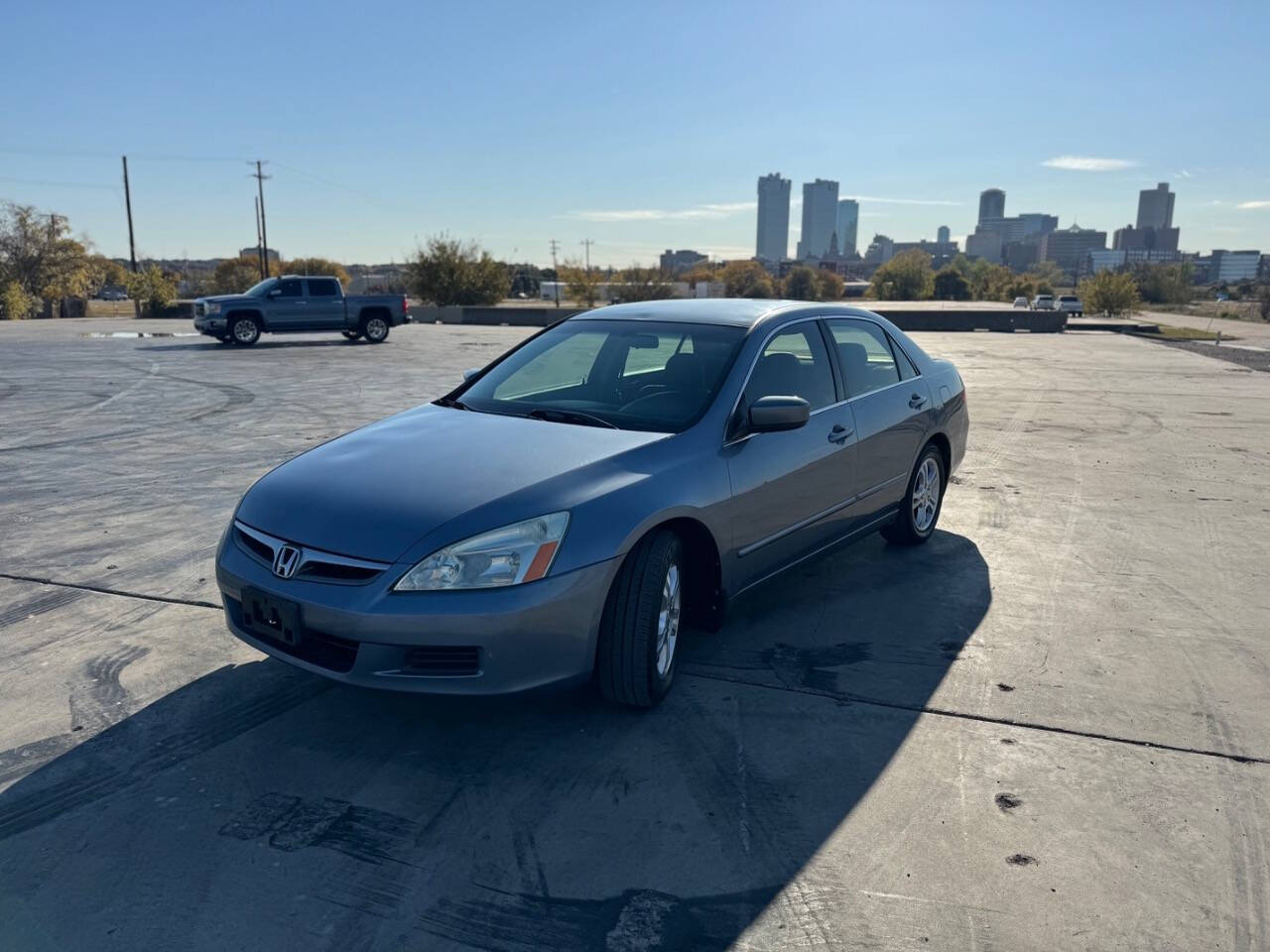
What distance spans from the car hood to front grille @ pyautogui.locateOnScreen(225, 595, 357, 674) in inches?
12.2

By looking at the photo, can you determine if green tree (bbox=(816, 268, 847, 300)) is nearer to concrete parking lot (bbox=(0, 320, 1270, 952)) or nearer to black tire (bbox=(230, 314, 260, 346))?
black tire (bbox=(230, 314, 260, 346))

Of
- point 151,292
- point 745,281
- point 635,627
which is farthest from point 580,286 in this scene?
point 635,627

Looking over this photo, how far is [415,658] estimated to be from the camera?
3246 millimetres

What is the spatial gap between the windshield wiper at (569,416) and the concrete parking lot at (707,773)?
0.90m

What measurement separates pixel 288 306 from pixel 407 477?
2213 cm

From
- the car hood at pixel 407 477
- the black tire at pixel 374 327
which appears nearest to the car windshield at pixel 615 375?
the car hood at pixel 407 477

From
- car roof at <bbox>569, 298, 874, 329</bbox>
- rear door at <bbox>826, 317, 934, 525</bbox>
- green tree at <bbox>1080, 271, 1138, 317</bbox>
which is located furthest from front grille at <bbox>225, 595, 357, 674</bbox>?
green tree at <bbox>1080, 271, 1138, 317</bbox>

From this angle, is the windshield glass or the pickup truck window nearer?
the windshield glass

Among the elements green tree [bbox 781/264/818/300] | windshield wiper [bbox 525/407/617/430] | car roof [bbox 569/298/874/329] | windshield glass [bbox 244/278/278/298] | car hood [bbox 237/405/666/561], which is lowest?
car hood [bbox 237/405/666/561]

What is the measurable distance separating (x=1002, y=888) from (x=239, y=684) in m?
3.07

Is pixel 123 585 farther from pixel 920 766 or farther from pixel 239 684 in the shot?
pixel 920 766

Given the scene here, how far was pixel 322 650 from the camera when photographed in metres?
3.38

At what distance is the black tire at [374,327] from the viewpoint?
82.3 feet

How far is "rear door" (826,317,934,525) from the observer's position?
528 cm
